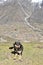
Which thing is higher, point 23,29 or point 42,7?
point 42,7

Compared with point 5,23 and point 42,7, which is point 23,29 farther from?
point 42,7

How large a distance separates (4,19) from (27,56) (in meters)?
154

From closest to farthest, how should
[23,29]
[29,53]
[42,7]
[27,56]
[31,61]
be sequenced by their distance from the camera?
[31,61] < [27,56] < [29,53] < [23,29] < [42,7]

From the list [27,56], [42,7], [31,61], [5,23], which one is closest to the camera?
[31,61]

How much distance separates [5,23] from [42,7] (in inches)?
1663

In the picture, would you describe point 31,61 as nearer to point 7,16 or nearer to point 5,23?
point 5,23

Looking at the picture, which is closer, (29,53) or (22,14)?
(29,53)

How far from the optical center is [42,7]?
655ft

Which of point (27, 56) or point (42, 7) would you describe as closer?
point (27, 56)

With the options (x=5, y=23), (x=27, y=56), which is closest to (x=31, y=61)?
(x=27, y=56)

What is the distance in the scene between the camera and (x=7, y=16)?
604 feet

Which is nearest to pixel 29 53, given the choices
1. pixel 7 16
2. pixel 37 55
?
pixel 37 55

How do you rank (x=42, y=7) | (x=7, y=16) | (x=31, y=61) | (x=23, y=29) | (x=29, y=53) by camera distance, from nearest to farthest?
(x=31, y=61) → (x=29, y=53) → (x=23, y=29) → (x=7, y=16) → (x=42, y=7)

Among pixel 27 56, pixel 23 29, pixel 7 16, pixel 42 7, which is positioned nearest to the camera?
pixel 27 56
